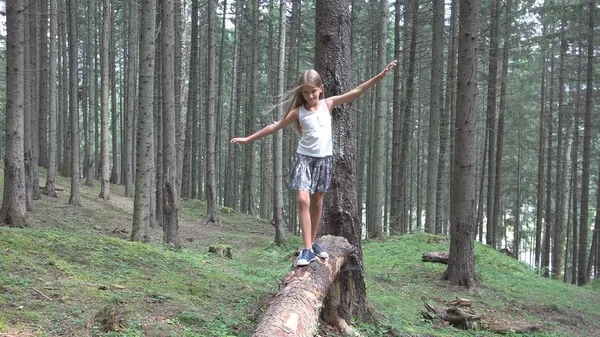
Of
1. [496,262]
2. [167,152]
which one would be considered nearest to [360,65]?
[496,262]

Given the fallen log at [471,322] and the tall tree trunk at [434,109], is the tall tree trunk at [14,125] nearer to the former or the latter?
the fallen log at [471,322]

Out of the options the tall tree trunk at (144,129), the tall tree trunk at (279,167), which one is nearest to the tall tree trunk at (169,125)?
the tall tree trunk at (144,129)

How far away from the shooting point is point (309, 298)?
3646mm

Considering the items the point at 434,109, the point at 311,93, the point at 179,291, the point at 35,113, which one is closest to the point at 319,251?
the point at 311,93

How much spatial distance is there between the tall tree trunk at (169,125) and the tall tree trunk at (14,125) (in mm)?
2835

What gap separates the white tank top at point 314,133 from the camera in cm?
483

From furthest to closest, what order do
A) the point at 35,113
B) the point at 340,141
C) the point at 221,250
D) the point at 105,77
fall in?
1. the point at 105,77
2. the point at 35,113
3. the point at 221,250
4. the point at 340,141

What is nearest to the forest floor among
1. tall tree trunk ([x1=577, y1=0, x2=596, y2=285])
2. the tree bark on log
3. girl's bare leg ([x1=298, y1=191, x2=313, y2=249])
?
the tree bark on log

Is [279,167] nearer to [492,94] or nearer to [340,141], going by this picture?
[340,141]

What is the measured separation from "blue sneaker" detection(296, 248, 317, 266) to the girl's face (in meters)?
1.61

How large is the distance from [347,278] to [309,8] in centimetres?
2865

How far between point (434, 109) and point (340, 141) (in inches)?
528

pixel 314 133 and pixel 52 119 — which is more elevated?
pixel 52 119

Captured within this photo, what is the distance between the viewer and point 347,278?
203 inches
